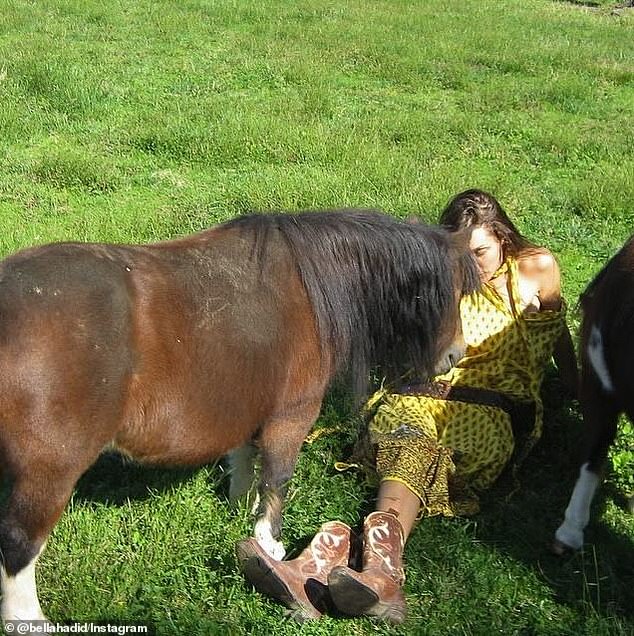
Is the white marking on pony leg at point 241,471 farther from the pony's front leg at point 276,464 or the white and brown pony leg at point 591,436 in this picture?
the white and brown pony leg at point 591,436

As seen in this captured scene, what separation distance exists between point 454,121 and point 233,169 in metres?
2.40

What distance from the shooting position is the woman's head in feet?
12.2

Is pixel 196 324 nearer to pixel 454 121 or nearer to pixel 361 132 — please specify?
pixel 361 132

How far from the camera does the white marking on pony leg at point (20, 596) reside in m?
2.57

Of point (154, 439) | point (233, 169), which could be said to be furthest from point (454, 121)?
point (154, 439)

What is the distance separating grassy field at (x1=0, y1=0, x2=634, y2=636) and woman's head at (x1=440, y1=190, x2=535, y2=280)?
0.76m

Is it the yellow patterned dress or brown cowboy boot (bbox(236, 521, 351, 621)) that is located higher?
the yellow patterned dress

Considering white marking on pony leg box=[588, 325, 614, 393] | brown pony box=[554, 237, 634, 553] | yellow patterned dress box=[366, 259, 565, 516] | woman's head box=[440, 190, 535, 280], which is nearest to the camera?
brown pony box=[554, 237, 634, 553]

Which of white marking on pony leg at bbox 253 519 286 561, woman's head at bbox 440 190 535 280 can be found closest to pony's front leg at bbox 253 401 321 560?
white marking on pony leg at bbox 253 519 286 561

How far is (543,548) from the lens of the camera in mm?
3184

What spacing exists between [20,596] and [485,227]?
2.50 meters

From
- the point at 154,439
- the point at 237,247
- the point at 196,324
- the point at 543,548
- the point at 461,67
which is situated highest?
the point at 461,67

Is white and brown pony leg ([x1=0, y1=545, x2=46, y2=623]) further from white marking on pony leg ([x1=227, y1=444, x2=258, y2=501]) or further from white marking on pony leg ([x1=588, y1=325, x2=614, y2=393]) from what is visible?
white marking on pony leg ([x1=588, y1=325, x2=614, y2=393])

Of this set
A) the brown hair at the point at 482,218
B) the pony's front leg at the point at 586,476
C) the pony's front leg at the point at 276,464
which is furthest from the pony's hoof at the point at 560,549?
the brown hair at the point at 482,218
